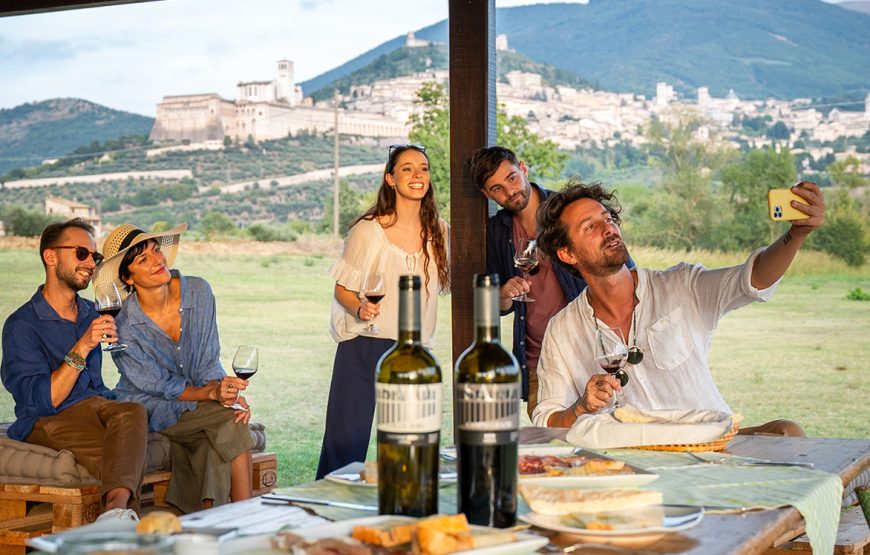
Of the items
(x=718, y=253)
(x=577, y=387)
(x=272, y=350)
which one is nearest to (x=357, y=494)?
(x=577, y=387)

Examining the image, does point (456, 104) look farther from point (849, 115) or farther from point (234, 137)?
point (234, 137)

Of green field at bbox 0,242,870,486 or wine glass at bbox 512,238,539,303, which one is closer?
wine glass at bbox 512,238,539,303

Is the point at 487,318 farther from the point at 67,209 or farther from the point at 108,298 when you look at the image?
the point at 67,209

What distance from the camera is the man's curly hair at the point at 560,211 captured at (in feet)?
10.3

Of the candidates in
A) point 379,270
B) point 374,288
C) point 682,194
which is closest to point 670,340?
point 374,288

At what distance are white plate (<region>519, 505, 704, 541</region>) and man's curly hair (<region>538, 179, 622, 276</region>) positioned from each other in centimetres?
151

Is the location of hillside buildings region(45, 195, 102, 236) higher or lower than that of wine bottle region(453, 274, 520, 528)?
higher

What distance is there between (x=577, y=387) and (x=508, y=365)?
1.39 metres

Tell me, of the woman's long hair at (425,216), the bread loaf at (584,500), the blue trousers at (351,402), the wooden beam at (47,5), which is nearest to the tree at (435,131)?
the wooden beam at (47,5)

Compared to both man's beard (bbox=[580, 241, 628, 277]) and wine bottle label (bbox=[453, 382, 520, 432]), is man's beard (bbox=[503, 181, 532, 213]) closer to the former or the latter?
man's beard (bbox=[580, 241, 628, 277])

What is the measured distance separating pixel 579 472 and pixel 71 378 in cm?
252

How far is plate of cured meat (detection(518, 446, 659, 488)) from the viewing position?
179 centimetres

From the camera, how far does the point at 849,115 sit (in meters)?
10.4

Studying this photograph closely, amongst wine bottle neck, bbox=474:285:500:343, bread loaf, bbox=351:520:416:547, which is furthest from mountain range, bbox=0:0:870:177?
bread loaf, bbox=351:520:416:547
